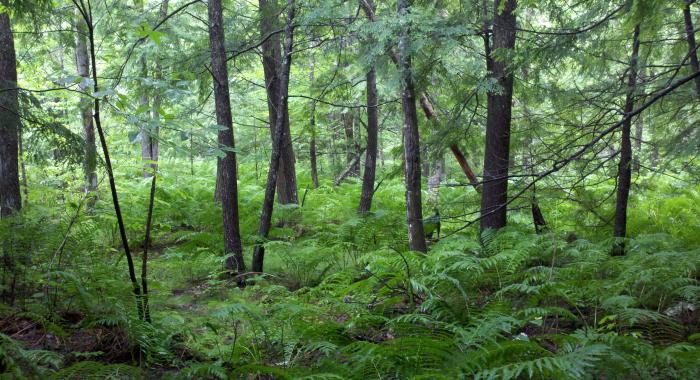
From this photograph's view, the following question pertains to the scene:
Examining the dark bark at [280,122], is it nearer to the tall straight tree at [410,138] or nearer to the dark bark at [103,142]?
the tall straight tree at [410,138]

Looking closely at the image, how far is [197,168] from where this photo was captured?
17.2m

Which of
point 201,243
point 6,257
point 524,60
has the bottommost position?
point 201,243

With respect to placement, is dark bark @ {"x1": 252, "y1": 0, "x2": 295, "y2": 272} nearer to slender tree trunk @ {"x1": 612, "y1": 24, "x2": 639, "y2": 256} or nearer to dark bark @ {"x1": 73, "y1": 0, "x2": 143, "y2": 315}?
dark bark @ {"x1": 73, "y1": 0, "x2": 143, "y2": 315}

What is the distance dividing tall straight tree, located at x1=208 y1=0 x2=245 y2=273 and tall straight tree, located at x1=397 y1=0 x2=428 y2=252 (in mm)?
2415

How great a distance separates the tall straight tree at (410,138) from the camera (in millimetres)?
6212

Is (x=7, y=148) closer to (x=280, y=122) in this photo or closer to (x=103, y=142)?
(x=280, y=122)

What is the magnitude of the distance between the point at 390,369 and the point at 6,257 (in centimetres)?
379

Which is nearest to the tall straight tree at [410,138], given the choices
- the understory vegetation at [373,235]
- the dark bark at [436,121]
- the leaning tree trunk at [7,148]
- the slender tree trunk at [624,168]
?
the understory vegetation at [373,235]

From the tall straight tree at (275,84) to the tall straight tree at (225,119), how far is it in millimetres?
1182

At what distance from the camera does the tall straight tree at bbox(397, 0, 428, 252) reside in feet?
20.4

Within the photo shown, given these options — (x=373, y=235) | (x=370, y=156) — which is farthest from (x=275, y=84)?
(x=373, y=235)

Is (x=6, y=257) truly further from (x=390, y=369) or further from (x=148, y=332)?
(x=390, y=369)

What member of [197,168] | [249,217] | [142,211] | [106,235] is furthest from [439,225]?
[197,168]

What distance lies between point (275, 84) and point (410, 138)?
4825mm
